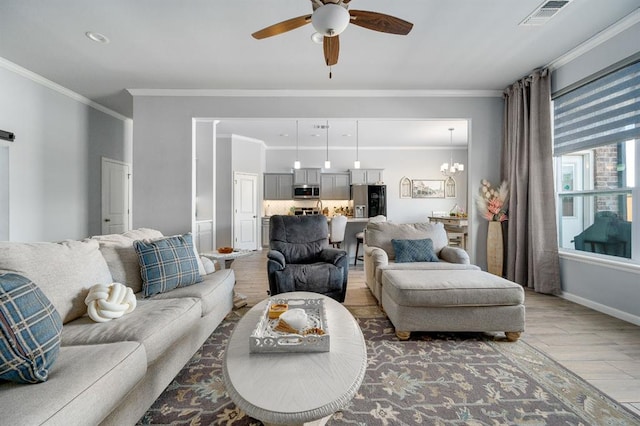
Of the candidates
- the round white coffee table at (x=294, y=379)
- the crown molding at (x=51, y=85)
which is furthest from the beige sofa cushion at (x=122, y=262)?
the crown molding at (x=51, y=85)

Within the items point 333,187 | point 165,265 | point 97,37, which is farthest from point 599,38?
point 333,187

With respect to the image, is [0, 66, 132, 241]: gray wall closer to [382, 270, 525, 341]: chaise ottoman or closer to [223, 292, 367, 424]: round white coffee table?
[223, 292, 367, 424]: round white coffee table

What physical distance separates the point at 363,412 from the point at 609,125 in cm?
360

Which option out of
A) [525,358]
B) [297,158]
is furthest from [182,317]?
[297,158]

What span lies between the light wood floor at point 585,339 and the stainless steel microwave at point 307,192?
14.4ft

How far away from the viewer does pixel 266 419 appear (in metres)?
0.96

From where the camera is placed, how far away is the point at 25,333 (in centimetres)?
110

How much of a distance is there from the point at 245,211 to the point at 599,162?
6.43 m

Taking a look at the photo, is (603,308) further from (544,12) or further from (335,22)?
(335,22)

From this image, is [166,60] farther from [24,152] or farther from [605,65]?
[605,65]

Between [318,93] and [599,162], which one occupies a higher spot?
[318,93]

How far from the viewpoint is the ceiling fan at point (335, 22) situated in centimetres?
175

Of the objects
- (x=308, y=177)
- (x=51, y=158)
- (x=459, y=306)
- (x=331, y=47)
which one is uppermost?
(x=331, y=47)

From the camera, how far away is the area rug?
1514mm
